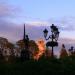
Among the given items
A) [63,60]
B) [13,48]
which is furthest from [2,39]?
[63,60]

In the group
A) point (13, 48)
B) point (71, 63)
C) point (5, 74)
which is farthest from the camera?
point (13, 48)

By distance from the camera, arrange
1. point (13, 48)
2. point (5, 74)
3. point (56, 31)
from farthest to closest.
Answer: point (13, 48) → point (56, 31) → point (5, 74)

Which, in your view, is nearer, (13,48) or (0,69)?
(0,69)

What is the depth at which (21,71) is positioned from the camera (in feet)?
67.6

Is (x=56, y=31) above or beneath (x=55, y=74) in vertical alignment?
above

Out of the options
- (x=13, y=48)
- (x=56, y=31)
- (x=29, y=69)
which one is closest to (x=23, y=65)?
(x=29, y=69)

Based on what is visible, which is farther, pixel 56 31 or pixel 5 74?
pixel 56 31

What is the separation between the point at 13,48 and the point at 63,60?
48677mm

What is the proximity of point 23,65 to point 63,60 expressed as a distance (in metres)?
3.27

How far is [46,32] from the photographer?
34156 millimetres

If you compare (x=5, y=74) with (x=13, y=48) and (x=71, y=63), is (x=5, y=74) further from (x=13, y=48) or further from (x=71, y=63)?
(x=13, y=48)

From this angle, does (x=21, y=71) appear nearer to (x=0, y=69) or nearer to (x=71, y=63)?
(x=0, y=69)

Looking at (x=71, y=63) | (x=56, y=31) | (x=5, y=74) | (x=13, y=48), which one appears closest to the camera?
(x=5, y=74)

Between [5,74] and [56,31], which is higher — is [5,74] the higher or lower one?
the lower one
